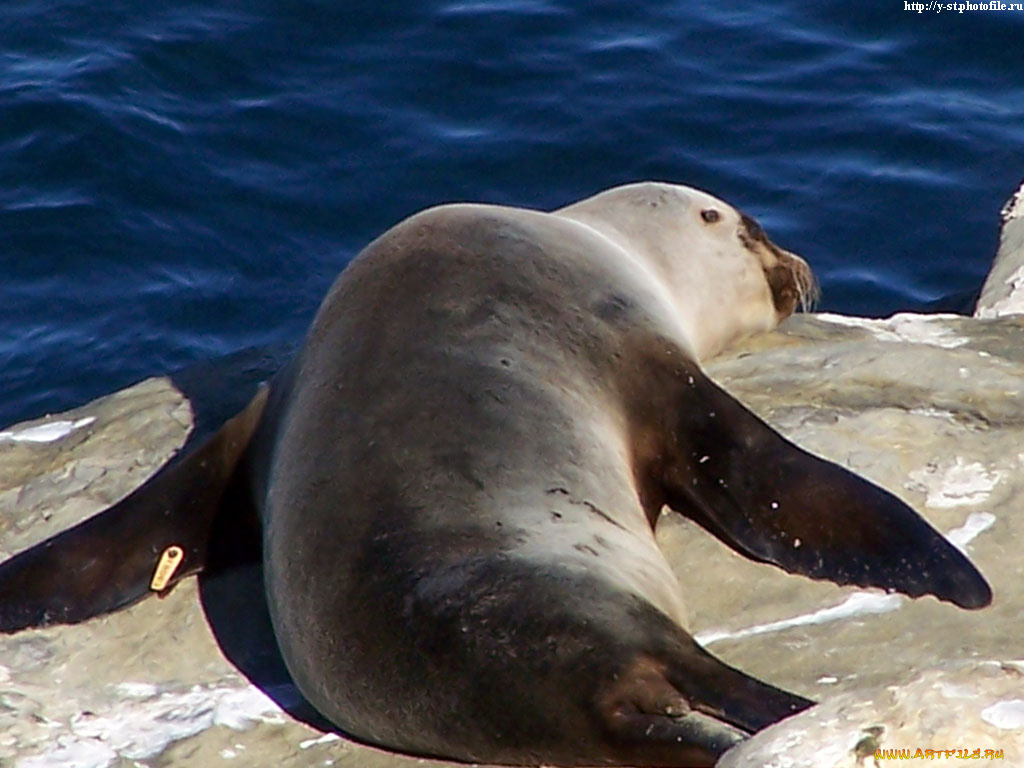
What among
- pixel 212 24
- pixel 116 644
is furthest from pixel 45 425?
pixel 212 24

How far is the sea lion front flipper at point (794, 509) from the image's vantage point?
468 centimetres

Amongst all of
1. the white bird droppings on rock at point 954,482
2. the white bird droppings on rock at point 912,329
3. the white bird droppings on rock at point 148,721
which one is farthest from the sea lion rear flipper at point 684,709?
the white bird droppings on rock at point 912,329

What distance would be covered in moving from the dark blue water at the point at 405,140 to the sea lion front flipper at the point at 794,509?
4.04 meters

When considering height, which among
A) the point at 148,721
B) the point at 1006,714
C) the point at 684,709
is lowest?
the point at 148,721

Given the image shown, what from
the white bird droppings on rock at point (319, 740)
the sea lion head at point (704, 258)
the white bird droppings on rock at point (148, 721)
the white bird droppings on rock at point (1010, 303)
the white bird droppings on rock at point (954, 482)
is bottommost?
the white bird droppings on rock at point (148, 721)

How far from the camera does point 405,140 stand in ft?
33.5

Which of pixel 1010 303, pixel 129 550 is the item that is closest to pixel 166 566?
pixel 129 550

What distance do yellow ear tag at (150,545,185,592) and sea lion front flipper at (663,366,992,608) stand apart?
140 cm

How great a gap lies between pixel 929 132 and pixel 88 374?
4792 millimetres

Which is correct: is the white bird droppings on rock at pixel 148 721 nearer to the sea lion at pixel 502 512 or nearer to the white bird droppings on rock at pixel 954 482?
the sea lion at pixel 502 512

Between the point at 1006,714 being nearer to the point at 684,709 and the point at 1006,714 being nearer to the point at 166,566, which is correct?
the point at 684,709

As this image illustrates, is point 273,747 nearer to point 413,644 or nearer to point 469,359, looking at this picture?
point 413,644

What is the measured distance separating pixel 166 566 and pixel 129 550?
0.37 ft

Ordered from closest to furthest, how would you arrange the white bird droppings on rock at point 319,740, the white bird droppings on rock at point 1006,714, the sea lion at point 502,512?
the white bird droppings on rock at point 1006,714
the sea lion at point 502,512
the white bird droppings on rock at point 319,740
